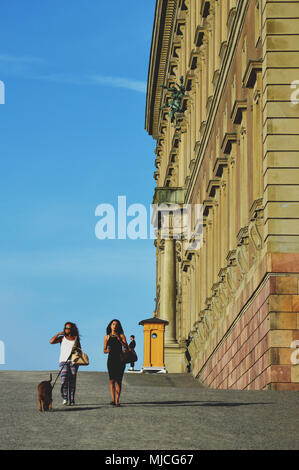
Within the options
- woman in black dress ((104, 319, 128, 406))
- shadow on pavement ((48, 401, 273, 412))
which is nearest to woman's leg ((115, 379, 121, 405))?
woman in black dress ((104, 319, 128, 406))

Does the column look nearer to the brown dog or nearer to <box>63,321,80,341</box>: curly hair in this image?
<box>63,321,80,341</box>: curly hair

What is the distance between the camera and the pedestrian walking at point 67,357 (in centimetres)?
2088

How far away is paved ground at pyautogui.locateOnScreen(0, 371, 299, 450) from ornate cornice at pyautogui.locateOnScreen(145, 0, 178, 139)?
39.1 metres

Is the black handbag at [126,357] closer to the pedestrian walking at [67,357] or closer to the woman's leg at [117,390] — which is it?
the woman's leg at [117,390]

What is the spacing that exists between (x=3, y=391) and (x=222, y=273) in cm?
1233

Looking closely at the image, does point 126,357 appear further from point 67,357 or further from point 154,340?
point 154,340

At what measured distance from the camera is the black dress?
20516 millimetres

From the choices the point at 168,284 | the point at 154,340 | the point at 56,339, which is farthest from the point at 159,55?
the point at 56,339

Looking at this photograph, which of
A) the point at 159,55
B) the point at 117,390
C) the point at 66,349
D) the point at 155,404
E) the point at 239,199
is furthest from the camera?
the point at 159,55

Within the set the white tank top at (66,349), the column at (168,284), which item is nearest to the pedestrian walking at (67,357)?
the white tank top at (66,349)

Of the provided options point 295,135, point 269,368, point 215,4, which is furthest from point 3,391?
point 215,4

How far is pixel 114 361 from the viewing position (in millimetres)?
20547

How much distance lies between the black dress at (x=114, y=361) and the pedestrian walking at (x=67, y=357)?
0.66 m

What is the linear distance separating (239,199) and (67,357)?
12.9m
